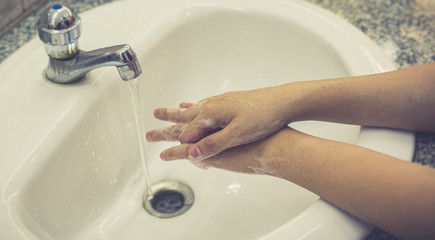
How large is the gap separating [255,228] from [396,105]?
0.28 metres

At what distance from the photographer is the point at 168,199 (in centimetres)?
81

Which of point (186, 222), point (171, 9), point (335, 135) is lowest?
point (186, 222)

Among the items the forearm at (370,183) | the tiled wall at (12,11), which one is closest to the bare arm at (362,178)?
the forearm at (370,183)

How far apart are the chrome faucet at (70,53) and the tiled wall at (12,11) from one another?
17 centimetres

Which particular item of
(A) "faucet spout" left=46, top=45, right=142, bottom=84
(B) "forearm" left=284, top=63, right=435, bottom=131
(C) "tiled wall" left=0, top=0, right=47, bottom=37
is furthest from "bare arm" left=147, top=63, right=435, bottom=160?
(C) "tiled wall" left=0, top=0, right=47, bottom=37

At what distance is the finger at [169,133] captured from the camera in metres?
0.70

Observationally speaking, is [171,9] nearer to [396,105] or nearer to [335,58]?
[335,58]

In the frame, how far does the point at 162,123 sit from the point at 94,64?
0.27 meters

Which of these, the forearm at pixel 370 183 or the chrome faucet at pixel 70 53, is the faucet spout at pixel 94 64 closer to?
the chrome faucet at pixel 70 53

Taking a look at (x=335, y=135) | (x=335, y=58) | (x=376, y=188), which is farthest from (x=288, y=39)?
(x=376, y=188)

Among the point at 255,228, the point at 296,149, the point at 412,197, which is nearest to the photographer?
the point at 412,197

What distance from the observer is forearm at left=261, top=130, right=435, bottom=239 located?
47 cm

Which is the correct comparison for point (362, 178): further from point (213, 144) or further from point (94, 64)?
point (94, 64)

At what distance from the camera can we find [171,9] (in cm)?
86
